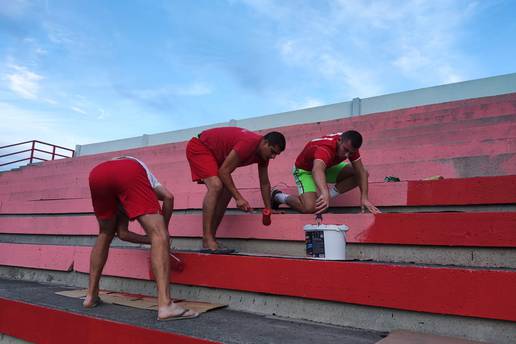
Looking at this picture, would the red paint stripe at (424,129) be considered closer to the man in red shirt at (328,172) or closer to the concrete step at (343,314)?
the man in red shirt at (328,172)

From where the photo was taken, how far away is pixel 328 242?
219 cm

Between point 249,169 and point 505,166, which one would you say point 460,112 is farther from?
point 249,169

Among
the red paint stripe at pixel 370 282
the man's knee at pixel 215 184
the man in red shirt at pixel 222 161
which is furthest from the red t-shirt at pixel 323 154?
the red paint stripe at pixel 370 282

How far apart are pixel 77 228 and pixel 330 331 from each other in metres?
2.99

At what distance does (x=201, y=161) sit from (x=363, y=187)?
1.22 m

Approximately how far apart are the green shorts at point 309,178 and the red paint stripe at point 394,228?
541 millimetres

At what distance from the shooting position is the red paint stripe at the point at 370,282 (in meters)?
1.58

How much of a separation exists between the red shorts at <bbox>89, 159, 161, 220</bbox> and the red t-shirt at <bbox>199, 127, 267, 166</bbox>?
2.45 ft

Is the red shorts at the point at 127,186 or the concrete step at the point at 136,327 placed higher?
the red shorts at the point at 127,186

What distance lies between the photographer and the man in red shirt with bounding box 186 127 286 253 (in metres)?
2.70

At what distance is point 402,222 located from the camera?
7.33 feet

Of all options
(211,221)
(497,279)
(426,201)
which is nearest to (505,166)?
(426,201)

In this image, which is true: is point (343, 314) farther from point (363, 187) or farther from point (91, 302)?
point (91, 302)

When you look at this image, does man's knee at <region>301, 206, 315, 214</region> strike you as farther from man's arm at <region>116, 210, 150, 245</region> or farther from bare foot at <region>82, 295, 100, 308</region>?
bare foot at <region>82, 295, 100, 308</region>
